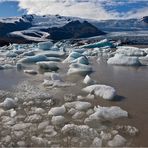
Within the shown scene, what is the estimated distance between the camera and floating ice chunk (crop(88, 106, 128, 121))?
161 inches

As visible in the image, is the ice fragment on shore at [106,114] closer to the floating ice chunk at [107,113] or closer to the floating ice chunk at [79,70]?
the floating ice chunk at [107,113]

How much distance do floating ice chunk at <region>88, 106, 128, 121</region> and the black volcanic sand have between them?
104 millimetres

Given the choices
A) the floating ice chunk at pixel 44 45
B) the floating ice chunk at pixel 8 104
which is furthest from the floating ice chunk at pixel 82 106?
the floating ice chunk at pixel 44 45

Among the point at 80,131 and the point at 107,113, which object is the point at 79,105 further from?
the point at 80,131

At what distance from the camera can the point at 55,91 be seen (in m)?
5.49

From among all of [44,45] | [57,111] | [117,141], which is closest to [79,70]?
[57,111]

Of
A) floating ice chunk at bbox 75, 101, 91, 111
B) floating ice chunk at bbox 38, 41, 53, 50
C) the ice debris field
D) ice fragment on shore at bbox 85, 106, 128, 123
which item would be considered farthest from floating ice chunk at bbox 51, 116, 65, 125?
floating ice chunk at bbox 38, 41, 53, 50

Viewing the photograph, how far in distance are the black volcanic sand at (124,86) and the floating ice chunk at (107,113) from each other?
10 cm

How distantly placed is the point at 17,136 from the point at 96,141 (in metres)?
0.81

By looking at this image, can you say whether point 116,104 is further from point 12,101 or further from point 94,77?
point 94,77

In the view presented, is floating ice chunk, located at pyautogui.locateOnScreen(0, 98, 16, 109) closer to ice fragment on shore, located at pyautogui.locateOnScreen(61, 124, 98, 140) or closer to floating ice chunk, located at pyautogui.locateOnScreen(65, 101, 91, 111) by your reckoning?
floating ice chunk, located at pyautogui.locateOnScreen(65, 101, 91, 111)

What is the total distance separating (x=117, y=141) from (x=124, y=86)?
2.55 meters

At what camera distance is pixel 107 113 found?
13.7ft

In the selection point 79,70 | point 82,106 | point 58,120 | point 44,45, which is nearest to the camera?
point 58,120
